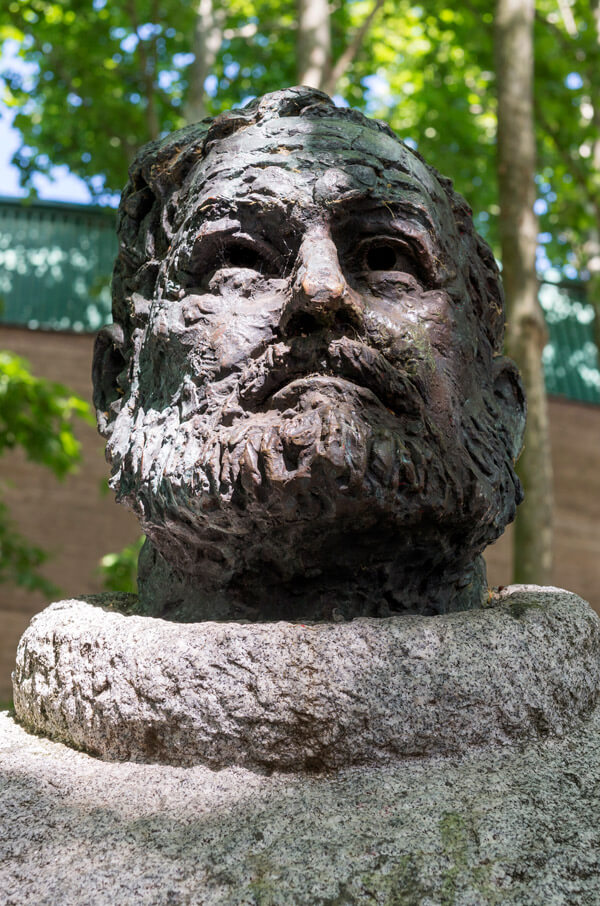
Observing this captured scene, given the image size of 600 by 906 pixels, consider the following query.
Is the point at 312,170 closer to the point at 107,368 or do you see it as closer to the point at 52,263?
the point at 107,368

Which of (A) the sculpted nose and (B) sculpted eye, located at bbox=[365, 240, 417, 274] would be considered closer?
(A) the sculpted nose

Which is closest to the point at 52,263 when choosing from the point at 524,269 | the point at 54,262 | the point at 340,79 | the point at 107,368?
the point at 54,262

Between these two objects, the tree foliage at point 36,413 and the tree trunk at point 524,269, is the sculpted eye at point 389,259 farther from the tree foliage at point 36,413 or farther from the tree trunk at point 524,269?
the tree foliage at point 36,413

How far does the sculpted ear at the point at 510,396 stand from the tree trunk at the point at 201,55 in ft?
17.6

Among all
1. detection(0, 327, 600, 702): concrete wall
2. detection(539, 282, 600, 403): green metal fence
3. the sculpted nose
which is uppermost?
the sculpted nose

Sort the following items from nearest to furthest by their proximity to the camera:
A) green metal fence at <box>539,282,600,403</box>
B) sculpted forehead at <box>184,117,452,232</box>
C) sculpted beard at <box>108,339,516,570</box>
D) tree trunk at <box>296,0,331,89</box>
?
1. sculpted beard at <box>108,339,516,570</box>
2. sculpted forehead at <box>184,117,452,232</box>
3. tree trunk at <box>296,0,331,89</box>
4. green metal fence at <box>539,282,600,403</box>

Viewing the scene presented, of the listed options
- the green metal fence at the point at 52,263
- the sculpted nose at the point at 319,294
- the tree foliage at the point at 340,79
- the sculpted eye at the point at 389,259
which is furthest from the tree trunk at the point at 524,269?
the green metal fence at the point at 52,263

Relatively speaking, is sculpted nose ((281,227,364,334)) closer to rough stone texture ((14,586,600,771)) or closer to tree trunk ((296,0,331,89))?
rough stone texture ((14,586,600,771))

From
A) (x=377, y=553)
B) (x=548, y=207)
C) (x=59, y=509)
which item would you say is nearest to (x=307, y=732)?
(x=377, y=553)

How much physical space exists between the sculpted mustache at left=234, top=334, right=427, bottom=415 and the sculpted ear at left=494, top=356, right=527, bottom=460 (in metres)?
0.55

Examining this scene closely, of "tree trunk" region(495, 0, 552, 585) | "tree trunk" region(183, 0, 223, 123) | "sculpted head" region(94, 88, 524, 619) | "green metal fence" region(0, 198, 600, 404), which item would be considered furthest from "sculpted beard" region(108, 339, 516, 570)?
"green metal fence" region(0, 198, 600, 404)

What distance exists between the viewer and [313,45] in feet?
23.6

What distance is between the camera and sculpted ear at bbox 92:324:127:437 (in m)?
2.91

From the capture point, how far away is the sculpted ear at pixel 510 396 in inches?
110
